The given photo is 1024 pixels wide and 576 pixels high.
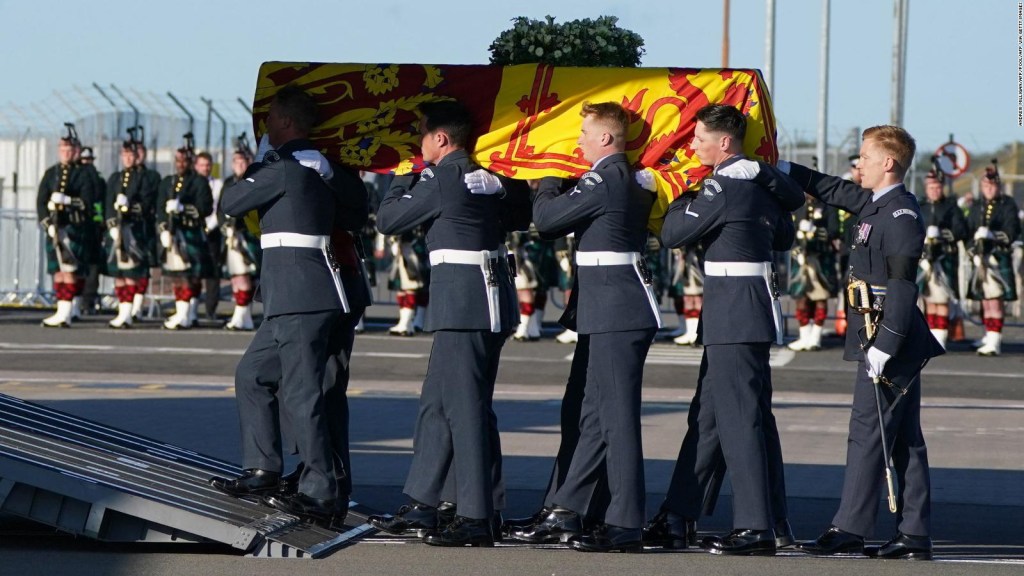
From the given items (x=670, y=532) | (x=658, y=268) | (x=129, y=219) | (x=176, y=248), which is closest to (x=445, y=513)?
(x=670, y=532)

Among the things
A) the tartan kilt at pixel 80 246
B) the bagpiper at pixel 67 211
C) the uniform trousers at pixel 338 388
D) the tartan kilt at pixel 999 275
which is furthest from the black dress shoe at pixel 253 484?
the tartan kilt at pixel 999 275

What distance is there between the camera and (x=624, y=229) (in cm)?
758

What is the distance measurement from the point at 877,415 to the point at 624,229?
4.41ft

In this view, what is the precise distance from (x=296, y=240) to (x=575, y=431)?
1.53 metres

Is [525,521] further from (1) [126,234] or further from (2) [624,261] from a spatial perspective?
(1) [126,234]

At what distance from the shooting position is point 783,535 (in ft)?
25.2

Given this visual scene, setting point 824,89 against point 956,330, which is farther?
point 824,89

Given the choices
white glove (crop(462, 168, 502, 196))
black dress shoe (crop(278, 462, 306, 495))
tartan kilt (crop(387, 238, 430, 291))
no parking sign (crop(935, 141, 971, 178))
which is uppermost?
no parking sign (crop(935, 141, 971, 178))

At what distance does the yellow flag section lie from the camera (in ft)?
26.1

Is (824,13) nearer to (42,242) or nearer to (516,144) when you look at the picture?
(42,242)

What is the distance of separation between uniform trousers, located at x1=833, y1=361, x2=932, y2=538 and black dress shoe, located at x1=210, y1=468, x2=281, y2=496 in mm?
2524

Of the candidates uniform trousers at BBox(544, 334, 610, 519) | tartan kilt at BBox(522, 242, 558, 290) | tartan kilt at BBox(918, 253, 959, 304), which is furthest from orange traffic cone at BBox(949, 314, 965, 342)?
uniform trousers at BBox(544, 334, 610, 519)

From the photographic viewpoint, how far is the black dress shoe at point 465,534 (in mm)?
7504

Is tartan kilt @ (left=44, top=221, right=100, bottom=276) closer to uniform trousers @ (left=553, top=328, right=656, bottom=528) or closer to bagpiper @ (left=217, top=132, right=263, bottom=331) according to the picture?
bagpiper @ (left=217, top=132, right=263, bottom=331)
